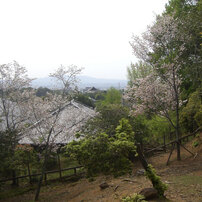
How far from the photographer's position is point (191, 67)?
11.9 m

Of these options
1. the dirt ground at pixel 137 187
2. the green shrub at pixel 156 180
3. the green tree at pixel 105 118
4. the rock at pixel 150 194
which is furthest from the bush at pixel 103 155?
the green tree at pixel 105 118

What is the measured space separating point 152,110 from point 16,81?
311 inches

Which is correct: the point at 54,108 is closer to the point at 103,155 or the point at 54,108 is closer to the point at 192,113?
the point at 103,155

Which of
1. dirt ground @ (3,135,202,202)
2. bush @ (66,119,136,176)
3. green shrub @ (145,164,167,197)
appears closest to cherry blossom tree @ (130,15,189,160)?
dirt ground @ (3,135,202,202)

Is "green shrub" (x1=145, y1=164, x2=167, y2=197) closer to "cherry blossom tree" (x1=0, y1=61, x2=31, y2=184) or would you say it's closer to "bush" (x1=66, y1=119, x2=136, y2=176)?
"bush" (x1=66, y1=119, x2=136, y2=176)

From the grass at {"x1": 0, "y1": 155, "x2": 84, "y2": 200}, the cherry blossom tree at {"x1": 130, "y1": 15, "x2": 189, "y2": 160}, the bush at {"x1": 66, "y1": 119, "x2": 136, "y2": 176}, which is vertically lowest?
the grass at {"x1": 0, "y1": 155, "x2": 84, "y2": 200}

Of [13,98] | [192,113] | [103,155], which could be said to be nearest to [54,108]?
[13,98]

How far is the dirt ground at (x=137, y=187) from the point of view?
6.37 m

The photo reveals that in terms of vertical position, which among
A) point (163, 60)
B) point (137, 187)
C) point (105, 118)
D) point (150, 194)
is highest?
point (163, 60)

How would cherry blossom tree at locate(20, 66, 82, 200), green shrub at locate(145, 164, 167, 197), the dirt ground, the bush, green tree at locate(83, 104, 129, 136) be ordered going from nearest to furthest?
the bush < green shrub at locate(145, 164, 167, 197) < the dirt ground < cherry blossom tree at locate(20, 66, 82, 200) < green tree at locate(83, 104, 129, 136)

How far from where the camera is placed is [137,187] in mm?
7316

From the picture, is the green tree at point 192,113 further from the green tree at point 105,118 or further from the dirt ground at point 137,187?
the green tree at point 105,118

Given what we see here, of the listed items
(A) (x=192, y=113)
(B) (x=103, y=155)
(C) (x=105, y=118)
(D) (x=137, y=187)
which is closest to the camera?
(B) (x=103, y=155)

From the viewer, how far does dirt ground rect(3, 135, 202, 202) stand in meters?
6.37
